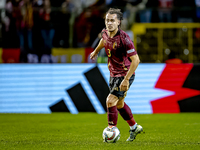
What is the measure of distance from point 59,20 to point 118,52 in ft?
23.5

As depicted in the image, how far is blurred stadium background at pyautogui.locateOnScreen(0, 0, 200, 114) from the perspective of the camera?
384 inches

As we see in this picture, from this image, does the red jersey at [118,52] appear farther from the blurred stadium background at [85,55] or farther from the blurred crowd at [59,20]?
the blurred crowd at [59,20]

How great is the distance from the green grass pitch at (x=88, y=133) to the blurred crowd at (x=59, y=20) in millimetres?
3207

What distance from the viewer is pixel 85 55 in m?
11.0

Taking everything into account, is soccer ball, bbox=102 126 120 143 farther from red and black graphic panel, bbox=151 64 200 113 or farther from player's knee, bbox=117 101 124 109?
red and black graphic panel, bbox=151 64 200 113

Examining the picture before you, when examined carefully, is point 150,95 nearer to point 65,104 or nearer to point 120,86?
point 65,104

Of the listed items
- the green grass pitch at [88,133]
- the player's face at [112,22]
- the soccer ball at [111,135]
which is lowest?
the green grass pitch at [88,133]

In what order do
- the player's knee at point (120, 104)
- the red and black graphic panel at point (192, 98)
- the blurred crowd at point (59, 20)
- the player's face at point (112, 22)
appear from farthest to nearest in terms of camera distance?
the blurred crowd at point (59, 20) < the red and black graphic panel at point (192, 98) < the player's knee at point (120, 104) < the player's face at point (112, 22)

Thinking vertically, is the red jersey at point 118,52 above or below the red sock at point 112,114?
above

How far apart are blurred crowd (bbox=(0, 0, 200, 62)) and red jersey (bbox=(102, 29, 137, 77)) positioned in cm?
617

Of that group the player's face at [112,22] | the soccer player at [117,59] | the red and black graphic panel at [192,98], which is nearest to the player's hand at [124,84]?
the soccer player at [117,59]

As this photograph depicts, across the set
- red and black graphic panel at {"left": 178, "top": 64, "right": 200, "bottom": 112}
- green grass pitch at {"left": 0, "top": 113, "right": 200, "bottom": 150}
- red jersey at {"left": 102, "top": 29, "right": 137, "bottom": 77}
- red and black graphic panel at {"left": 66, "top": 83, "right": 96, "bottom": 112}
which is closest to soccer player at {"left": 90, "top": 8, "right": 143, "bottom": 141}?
red jersey at {"left": 102, "top": 29, "right": 137, "bottom": 77}

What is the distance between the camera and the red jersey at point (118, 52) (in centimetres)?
495

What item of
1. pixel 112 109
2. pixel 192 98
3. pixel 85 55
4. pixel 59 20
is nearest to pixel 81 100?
pixel 85 55
